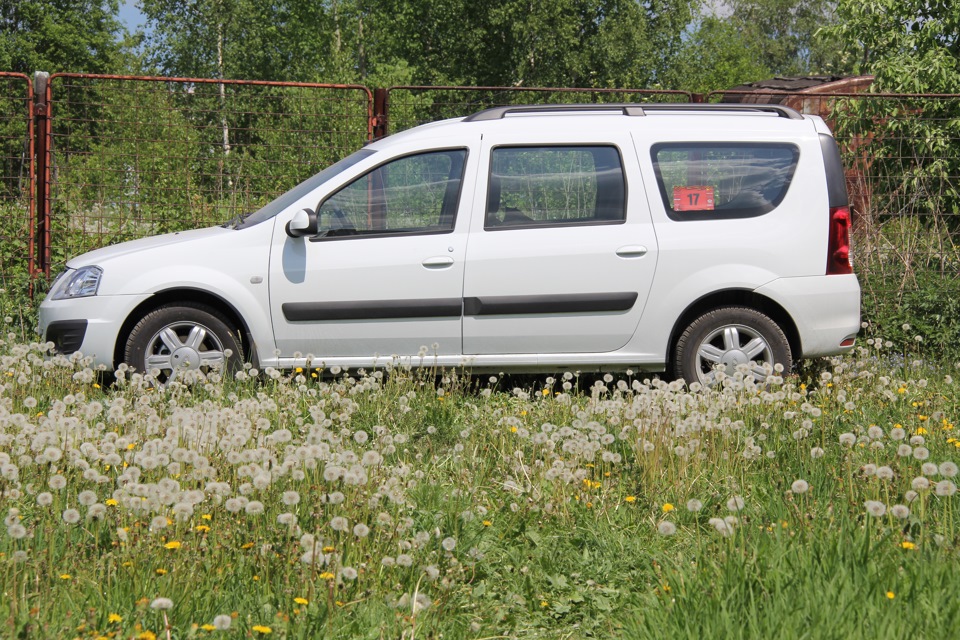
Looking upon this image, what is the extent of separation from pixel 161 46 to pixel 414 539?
139ft

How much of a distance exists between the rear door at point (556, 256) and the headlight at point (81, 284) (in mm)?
2309

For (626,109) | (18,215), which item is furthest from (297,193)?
(18,215)

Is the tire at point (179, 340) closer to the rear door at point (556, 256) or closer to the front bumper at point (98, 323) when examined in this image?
the front bumper at point (98, 323)

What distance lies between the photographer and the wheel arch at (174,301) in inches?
259

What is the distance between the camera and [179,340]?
258 inches

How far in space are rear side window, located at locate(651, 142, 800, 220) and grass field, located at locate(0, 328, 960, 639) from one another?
5.83 feet

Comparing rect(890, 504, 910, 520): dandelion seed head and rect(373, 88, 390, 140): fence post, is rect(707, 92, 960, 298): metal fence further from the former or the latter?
rect(890, 504, 910, 520): dandelion seed head

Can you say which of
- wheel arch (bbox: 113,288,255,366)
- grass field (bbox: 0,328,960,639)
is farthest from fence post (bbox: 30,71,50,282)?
grass field (bbox: 0,328,960,639)

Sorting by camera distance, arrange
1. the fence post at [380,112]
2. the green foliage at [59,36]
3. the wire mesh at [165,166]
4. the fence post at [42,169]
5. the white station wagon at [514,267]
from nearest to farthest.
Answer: the white station wagon at [514,267]
the fence post at [42,169]
the fence post at [380,112]
the wire mesh at [165,166]
the green foliage at [59,36]

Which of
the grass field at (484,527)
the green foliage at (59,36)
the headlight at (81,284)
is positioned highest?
the green foliage at (59,36)

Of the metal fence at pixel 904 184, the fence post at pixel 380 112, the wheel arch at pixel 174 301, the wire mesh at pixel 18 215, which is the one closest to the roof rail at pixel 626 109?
the metal fence at pixel 904 184

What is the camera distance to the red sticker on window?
675 cm

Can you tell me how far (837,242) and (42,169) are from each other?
681 centimetres

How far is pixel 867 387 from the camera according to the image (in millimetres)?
6375
